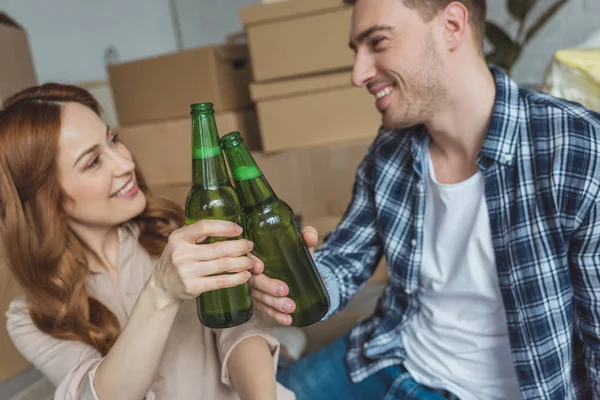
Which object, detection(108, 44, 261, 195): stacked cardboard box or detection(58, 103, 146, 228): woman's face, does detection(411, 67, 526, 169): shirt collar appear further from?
detection(108, 44, 261, 195): stacked cardboard box

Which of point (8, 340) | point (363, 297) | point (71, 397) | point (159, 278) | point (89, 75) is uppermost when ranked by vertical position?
point (89, 75)

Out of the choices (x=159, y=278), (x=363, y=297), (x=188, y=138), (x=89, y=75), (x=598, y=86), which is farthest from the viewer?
(x=89, y=75)

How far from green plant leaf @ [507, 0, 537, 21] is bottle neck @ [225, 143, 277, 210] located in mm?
1281

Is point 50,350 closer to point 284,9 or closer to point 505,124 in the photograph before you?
point 505,124

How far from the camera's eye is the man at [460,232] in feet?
2.53

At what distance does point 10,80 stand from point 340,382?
1118 millimetres

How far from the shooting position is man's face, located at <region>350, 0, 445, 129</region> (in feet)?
2.92

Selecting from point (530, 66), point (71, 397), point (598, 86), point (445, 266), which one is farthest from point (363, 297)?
point (530, 66)

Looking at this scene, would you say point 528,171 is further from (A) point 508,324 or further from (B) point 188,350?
(B) point 188,350

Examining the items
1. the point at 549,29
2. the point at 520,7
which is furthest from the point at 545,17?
the point at 549,29

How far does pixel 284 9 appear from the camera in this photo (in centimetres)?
141

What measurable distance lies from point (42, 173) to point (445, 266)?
72cm

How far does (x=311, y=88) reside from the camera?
1.47m

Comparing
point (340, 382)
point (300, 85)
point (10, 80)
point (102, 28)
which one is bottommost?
point (340, 382)
